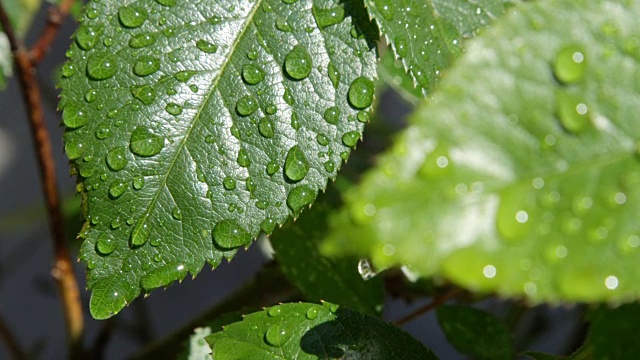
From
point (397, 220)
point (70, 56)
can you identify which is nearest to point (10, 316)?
point (70, 56)

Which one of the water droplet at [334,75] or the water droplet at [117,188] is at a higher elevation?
the water droplet at [334,75]

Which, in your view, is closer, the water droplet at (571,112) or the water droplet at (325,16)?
the water droplet at (571,112)

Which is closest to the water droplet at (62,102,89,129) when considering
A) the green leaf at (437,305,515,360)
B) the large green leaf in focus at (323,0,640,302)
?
the large green leaf in focus at (323,0,640,302)

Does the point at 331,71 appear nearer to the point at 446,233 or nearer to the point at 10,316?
the point at 446,233

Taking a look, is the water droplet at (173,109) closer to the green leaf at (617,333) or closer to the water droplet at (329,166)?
the water droplet at (329,166)

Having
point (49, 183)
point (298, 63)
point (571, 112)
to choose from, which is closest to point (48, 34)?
point (49, 183)

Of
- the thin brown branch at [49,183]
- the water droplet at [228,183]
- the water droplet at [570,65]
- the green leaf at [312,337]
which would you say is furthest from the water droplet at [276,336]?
the thin brown branch at [49,183]
